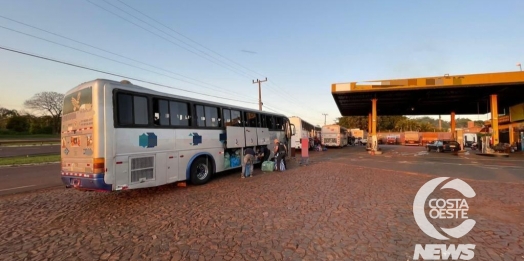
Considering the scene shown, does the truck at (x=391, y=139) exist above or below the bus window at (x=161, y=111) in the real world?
below

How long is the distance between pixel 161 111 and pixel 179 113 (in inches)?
31.0

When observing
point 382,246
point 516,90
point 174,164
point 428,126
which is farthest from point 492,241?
point 428,126

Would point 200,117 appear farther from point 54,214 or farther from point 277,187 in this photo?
point 54,214

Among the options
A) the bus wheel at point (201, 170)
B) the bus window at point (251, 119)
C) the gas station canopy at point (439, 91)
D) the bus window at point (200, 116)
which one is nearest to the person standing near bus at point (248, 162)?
the bus wheel at point (201, 170)

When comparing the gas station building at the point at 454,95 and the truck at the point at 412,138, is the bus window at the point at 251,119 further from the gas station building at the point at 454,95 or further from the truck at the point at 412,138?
the truck at the point at 412,138

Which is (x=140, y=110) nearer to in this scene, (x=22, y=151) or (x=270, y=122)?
(x=270, y=122)

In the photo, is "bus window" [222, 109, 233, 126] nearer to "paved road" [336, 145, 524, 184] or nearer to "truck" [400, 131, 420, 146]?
"paved road" [336, 145, 524, 184]

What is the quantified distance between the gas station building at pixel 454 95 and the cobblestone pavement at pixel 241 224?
1650cm

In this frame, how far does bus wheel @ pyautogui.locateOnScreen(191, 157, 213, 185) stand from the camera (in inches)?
370

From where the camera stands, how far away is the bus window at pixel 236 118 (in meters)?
11.7

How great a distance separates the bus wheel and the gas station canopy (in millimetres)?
18253

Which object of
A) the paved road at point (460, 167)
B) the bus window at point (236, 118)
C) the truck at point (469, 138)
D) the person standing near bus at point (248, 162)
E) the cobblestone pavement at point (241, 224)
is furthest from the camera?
the truck at point (469, 138)

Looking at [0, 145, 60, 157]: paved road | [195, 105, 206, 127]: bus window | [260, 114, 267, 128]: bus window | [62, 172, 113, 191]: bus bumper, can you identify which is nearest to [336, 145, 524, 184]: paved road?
[260, 114, 267, 128]: bus window

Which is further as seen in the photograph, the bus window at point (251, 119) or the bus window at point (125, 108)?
the bus window at point (251, 119)
